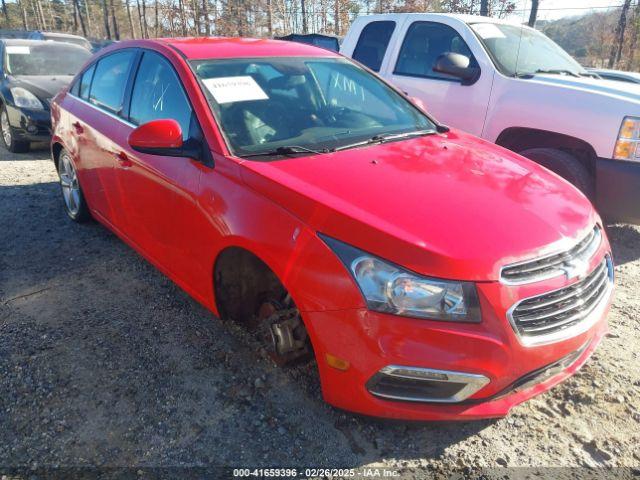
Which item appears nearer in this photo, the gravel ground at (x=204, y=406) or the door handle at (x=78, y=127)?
the gravel ground at (x=204, y=406)

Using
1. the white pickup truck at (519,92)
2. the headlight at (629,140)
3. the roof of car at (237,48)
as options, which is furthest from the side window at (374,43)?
the headlight at (629,140)

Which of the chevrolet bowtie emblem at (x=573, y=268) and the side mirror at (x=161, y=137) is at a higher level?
the side mirror at (x=161, y=137)

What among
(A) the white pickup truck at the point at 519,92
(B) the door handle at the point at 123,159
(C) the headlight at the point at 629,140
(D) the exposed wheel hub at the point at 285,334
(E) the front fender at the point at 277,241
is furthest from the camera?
(A) the white pickup truck at the point at 519,92

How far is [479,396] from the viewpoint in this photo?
202 centimetres

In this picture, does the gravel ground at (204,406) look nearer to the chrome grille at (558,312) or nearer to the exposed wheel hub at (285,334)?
the exposed wheel hub at (285,334)

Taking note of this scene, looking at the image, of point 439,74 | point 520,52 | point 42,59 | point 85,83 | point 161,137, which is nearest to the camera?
point 161,137

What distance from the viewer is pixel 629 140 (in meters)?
3.91

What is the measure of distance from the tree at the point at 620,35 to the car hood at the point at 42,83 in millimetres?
16191

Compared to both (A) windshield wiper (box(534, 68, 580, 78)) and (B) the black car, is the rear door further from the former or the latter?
(B) the black car

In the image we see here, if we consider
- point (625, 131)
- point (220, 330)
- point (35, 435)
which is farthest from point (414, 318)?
point (625, 131)

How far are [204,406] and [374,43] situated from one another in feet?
15.2

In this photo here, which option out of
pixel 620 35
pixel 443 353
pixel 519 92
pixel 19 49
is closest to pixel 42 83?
pixel 19 49

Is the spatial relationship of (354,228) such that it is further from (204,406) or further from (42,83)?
(42,83)

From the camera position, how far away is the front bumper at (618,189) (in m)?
3.92
